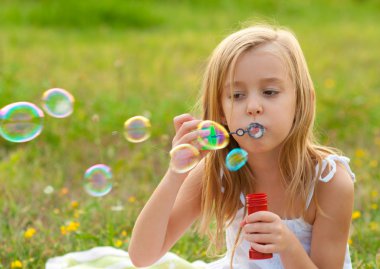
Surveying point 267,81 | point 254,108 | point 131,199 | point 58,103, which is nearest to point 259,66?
point 267,81

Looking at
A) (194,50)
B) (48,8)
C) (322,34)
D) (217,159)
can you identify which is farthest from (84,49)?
(217,159)

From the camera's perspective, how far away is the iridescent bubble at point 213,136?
79.6 inches

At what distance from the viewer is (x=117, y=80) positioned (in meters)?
5.94

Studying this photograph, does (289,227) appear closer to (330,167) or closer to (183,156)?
(330,167)

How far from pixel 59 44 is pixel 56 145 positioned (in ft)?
10.9

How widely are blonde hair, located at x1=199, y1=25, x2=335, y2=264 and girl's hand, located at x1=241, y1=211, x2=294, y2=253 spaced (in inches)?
10.9

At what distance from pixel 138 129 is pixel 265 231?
2.20ft

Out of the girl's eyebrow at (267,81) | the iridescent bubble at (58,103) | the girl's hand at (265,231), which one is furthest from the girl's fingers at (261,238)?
the iridescent bubble at (58,103)

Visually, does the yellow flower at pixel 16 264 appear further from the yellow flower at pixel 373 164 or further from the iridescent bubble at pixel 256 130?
the yellow flower at pixel 373 164

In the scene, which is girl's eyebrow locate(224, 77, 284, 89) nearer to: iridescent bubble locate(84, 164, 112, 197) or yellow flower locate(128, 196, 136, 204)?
iridescent bubble locate(84, 164, 112, 197)

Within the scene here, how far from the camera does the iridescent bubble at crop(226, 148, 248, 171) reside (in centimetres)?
211

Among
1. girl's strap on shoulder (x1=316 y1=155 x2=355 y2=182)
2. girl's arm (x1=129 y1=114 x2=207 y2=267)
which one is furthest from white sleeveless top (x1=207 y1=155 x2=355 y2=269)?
girl's arm (x1=129 y1=114 x2=207 y2=267)

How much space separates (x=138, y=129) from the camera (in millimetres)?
2375

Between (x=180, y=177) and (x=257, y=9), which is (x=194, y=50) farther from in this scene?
(x=180, y=177)
